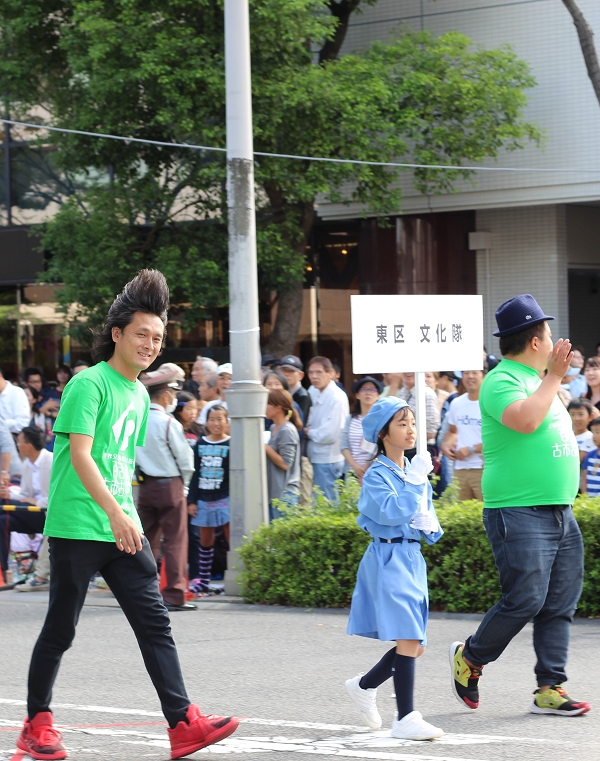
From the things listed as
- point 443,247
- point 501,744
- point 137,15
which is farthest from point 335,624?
point 443,247

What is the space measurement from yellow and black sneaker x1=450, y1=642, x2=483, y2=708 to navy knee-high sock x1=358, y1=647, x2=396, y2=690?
0.45m

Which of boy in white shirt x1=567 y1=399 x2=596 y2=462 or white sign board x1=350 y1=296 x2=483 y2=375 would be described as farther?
boy in white shirt x1=567 y1=399 x2=596 y2=462

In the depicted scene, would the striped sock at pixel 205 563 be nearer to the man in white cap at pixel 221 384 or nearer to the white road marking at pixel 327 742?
the man in white cap at pixel 221 384

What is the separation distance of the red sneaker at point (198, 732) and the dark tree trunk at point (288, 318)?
47.2 ft

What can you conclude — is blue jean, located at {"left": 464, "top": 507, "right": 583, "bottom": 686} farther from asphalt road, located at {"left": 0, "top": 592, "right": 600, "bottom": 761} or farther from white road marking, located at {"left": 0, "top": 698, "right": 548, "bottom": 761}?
white road marking, located at {"left": 0, "top": 698, "right": 548, "bottom": 761}

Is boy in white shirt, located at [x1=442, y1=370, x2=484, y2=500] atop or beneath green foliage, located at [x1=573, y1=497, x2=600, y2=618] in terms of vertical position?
atop

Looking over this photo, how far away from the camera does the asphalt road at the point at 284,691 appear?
5.05 metres

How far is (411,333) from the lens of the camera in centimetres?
695

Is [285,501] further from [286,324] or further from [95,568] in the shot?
[286,324]

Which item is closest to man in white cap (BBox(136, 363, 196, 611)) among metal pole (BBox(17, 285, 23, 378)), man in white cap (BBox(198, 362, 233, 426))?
man in white cap (BBox(198, 362, 233, 426))

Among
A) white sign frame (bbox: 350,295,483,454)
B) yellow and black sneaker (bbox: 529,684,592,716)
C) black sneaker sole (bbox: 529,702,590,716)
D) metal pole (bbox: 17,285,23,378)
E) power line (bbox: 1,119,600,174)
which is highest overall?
power line (bbox: 1,119,600,174)

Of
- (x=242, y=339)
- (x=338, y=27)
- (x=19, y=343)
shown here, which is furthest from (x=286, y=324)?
(x=242, y=339)

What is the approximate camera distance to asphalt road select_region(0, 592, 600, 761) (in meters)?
5.05

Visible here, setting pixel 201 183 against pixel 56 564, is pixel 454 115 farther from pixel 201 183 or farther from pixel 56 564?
pixel 56 564
